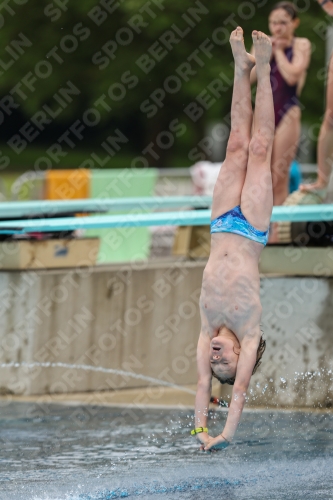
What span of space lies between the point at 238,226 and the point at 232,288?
16.9 inches

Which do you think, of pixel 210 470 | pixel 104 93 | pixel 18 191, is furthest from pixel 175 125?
pixel 210 470

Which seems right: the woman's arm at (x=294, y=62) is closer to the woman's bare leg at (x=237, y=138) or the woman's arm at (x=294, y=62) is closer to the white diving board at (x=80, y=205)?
the white diving board at (x=80, y=205)

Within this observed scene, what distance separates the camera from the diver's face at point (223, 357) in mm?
6262

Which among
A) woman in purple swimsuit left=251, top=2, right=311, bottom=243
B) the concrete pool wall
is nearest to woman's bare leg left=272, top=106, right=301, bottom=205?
woman in purple swimsuit left=251, top=2, right=311, bottom=243

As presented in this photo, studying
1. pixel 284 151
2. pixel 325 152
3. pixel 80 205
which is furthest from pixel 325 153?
pixel 80 205

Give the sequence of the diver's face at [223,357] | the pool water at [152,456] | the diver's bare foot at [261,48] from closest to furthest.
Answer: the pool water at [152,456]
the diver's face at [223,357]
the diver's bare foot at [261,48]

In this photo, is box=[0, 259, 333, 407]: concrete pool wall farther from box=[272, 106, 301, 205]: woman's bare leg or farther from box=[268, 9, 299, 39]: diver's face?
box=[268, 9, 299, 39]: diver's face

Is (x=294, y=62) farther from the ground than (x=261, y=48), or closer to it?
farther from the ground

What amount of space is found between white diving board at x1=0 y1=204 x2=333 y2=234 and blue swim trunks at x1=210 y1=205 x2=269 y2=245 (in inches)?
49.0

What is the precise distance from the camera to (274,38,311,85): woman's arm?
9.40 meters

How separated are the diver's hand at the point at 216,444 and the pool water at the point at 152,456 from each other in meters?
0.24

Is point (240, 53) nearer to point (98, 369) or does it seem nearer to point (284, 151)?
point (284, 151)

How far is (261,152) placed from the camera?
6828 millimetres

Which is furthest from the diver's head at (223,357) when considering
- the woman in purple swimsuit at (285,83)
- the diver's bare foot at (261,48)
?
the woman in purple swimsuit at (285,83)
